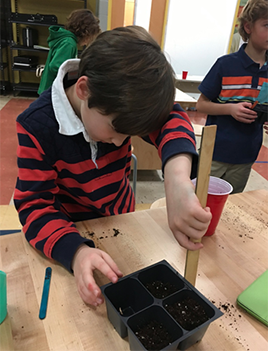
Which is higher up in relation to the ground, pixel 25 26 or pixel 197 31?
pixel 197 31

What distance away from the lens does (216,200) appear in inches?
28.7

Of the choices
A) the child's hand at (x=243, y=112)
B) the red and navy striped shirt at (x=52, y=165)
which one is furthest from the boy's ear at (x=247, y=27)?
the red and navy striped shirt at (x=52, y=165)

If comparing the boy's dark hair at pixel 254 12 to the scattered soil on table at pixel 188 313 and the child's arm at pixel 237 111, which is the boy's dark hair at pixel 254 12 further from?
the scattered soil on table at pixel 188 313

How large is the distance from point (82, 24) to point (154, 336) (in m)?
2.18

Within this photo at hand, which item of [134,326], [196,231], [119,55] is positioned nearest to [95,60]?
[119,55]

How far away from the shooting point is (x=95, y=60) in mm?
566

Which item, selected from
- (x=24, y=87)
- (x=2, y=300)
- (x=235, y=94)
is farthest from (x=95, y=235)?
(x=24, y=87)

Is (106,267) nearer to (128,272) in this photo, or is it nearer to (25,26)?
(128,272)

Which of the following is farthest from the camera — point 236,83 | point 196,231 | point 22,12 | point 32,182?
point 22,12

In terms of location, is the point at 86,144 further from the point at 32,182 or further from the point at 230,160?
the point at 230,160

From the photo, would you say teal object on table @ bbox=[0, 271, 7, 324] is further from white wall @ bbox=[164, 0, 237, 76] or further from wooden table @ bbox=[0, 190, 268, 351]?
white wall @ bbox=[164, 0, 237, 76]

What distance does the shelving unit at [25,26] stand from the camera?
3.81 m

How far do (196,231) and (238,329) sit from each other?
219 mm

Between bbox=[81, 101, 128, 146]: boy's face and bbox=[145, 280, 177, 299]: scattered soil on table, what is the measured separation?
0.32m
